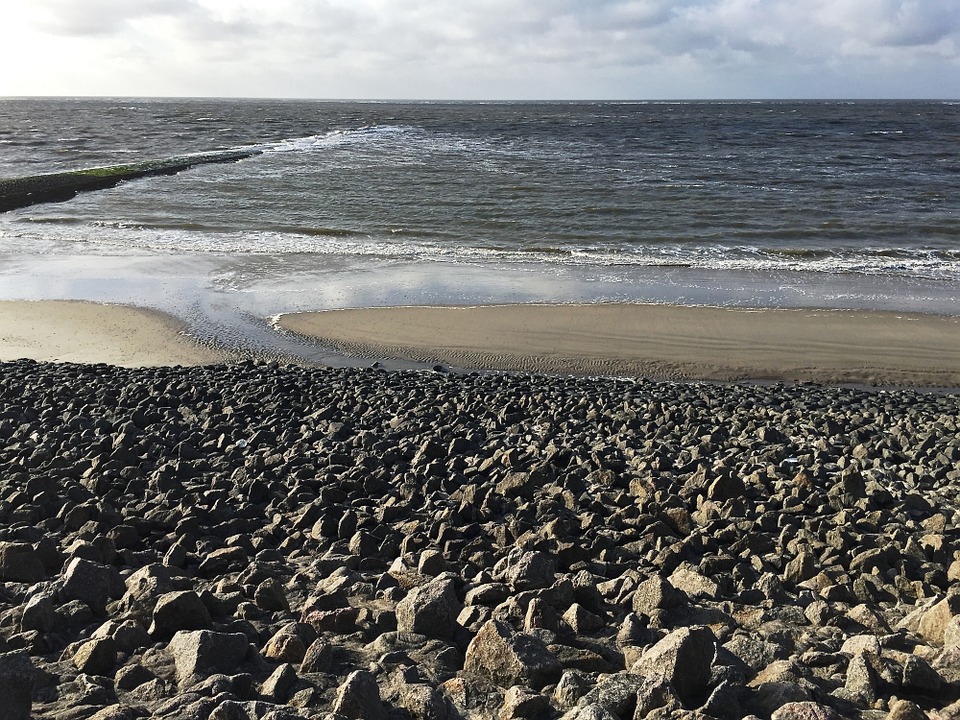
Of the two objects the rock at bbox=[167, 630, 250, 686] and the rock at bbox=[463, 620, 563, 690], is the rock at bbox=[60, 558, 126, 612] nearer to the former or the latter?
the rock at bbox=[167, 630, 250, 686]

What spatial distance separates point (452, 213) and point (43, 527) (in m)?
20.1

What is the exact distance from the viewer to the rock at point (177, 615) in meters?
3.61

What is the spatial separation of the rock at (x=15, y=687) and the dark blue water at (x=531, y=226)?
11143 mm

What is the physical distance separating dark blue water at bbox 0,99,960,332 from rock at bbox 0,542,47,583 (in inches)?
390

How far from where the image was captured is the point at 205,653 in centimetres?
330

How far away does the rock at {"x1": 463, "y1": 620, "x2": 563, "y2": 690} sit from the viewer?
3.28 metres

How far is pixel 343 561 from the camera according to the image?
15.3ft

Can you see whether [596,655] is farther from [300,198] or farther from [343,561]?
[300,198]

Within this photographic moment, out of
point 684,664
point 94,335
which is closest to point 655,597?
point 684,664

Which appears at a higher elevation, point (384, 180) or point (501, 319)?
point (384, 180)

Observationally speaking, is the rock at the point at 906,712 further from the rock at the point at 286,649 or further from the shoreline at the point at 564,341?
the shoreline at the point at 564,341

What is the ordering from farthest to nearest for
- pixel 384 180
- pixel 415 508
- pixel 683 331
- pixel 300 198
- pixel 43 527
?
pixel 384 180 → pixel 300 198 → pixel 683 331 → pixel 415 508 → pixel 43 527

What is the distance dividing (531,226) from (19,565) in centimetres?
1895

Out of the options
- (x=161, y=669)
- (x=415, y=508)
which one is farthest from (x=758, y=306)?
(x=161, y=669)
